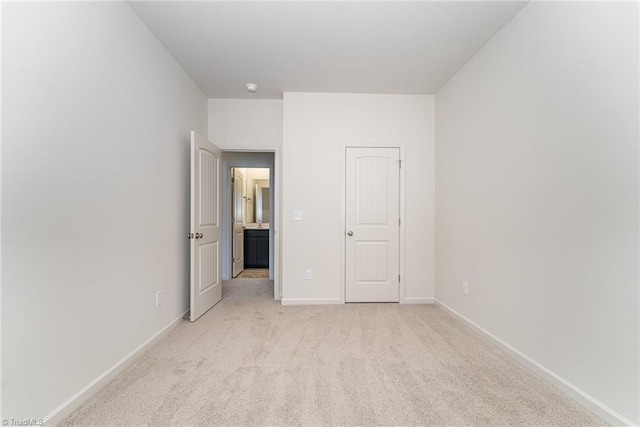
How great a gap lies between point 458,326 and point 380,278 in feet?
3.35

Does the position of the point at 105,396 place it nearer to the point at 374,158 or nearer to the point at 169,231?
the point at 169,231

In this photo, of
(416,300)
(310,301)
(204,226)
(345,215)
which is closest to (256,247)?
(310,301)

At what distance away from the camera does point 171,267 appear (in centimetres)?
267

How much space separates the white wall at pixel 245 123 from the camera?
370 cm

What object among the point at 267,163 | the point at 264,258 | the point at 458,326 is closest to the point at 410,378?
the point at 458,326

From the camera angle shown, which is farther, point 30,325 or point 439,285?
point 439,285

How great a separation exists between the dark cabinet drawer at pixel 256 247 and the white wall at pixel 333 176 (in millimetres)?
2565

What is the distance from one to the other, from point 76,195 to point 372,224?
281 cm

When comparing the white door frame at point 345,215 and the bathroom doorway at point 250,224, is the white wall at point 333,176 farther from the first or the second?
the bathroom doorway at point 250,224

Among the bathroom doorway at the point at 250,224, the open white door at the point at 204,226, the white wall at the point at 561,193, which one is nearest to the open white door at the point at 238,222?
the bathroom doorway at the point at 250,224

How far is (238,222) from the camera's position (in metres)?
Result: 5.61

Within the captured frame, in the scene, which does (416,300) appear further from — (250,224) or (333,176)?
(250,224)

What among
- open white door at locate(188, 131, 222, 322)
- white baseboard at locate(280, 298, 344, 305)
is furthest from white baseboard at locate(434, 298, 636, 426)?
open white door at locate(188, 131, 222, 322)

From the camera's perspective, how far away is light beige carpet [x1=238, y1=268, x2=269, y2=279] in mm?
5090
